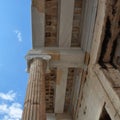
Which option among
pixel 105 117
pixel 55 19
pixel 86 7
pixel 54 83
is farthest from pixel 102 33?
pixel 54 83

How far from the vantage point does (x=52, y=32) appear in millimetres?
9648

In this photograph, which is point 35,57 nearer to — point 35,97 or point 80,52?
point 80,52

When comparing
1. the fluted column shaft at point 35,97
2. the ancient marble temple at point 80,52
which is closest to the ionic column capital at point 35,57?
the ancient marble temple at point 80,52

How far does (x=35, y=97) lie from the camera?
6984 mm

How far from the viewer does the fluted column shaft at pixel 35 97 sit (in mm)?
6277

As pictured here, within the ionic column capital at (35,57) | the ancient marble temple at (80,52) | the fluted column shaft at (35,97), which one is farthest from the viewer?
the ionic column capital at (35,57)

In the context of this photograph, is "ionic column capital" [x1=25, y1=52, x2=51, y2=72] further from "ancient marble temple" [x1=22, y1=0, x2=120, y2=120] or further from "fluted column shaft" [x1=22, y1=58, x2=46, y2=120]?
"fluted column shaft" [x1=22, y1=58, x2=46, y2=120]

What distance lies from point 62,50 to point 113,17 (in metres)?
2.33

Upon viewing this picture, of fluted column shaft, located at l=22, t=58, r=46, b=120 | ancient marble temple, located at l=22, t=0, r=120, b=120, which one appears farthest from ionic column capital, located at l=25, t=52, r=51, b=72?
fluted column shaft, located at l=22, t=58, r=46, b=120

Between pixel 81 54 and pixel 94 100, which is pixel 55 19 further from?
pixel 94 100

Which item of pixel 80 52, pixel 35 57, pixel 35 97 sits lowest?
pixel 35 97

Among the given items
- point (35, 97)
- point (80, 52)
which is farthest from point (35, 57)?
point (35, 97)

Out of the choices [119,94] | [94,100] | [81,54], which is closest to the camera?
[119,94]

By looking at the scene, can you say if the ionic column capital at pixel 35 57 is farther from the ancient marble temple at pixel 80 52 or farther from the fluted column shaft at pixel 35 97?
the fluted column shaft at pixel 35 97
